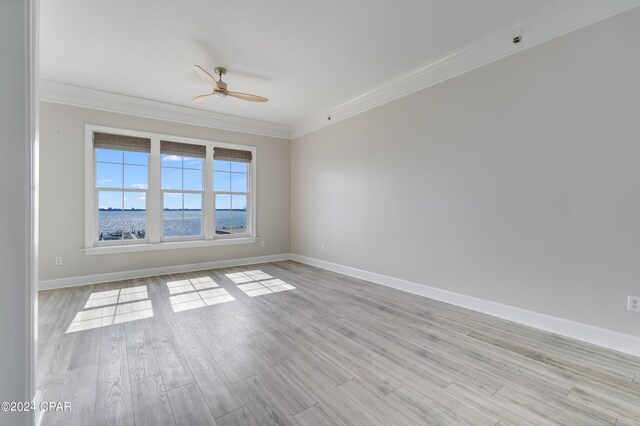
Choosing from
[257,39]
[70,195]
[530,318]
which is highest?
[257,39]

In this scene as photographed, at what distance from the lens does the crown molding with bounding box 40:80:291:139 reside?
13.3 ft

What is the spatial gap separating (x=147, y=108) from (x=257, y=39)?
2.84 meters

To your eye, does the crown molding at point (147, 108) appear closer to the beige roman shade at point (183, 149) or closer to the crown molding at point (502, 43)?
the beige roman shade at point (183, 149)

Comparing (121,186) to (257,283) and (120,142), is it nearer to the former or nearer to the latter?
(120,142)

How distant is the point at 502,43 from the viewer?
291cm

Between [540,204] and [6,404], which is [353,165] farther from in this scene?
[6,404]

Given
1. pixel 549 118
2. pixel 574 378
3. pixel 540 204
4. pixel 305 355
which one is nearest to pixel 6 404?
pixel 305 355

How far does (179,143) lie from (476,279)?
5.15 metres

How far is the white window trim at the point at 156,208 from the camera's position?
168 inches

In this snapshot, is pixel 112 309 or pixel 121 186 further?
pixel 121 186

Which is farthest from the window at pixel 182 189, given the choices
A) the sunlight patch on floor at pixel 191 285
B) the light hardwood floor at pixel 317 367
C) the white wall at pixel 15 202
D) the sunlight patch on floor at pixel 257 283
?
the white wall at pixel 15 202

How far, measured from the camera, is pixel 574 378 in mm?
1930

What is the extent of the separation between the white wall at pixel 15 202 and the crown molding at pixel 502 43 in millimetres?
3690

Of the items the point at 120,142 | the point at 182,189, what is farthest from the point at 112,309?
the point at 120,142
